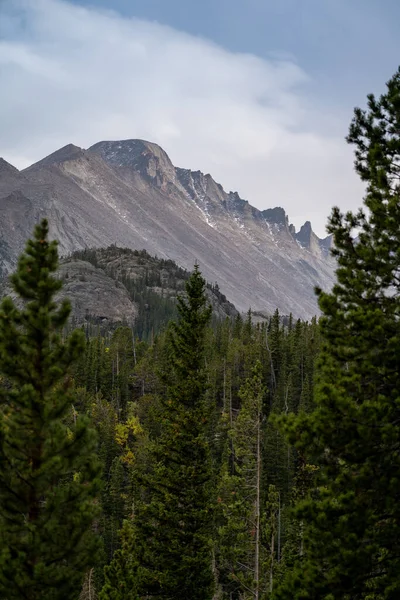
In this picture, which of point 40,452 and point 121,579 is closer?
point 40,452

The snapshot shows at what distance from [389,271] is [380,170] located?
218 centimetres

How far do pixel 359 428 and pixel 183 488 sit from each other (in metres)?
12.6

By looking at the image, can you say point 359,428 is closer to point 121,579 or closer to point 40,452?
point 40,452

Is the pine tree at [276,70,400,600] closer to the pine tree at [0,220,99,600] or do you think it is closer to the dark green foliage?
the pine tree at [0,220,99,600]

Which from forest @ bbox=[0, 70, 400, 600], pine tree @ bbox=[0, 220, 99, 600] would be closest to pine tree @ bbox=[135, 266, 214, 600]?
forest @ bbox=[0, 70, 400, 600]

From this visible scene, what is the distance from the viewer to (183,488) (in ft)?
66.1

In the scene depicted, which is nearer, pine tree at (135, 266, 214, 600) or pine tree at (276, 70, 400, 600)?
pine tree at (276, 70, 400, 600)

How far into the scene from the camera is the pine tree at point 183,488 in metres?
19.1

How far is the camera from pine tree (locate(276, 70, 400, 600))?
8.95m

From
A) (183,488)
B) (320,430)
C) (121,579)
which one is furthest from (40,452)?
(121,579)

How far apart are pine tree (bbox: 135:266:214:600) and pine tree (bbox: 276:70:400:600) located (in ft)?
34.9

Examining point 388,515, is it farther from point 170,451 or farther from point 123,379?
point 123,379

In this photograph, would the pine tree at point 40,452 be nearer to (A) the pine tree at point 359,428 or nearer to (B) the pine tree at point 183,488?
(A) the pine tree at point 359,428

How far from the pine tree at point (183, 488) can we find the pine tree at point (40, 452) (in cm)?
1002
